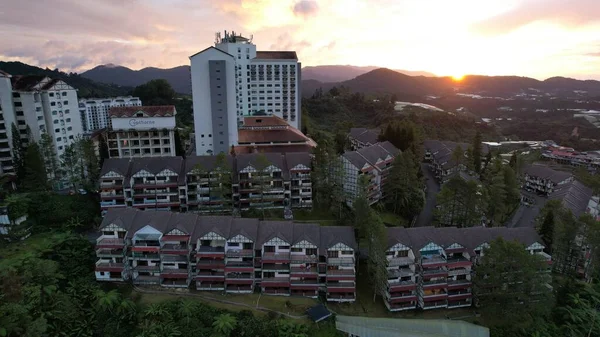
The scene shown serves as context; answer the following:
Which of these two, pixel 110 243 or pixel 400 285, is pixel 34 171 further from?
pixel 400 285

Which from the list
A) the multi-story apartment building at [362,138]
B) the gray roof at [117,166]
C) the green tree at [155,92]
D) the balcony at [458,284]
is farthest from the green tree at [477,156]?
the green tree at [155,92]

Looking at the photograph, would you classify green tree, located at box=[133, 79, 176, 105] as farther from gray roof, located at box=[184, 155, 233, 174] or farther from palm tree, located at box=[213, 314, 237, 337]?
palm tree, located at box=[213, 314, 237, 337]

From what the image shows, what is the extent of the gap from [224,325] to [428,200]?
116 feet

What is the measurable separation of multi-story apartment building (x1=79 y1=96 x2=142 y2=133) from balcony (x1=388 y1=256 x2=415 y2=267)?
8846cm

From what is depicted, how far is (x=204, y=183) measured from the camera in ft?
154

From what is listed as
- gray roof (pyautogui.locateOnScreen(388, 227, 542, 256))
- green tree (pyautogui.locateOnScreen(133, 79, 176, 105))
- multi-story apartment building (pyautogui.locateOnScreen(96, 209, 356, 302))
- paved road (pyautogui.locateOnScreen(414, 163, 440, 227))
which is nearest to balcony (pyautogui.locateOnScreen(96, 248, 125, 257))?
multi-story apartment building (pyautogui.locateOnScreen(96, 209, 356, 302))

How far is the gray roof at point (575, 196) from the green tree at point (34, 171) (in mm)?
64183

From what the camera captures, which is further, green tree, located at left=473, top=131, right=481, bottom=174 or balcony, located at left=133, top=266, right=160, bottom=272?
green tree, located at left=473, top=131, right=481, bottom=174

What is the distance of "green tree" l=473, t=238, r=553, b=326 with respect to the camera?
104 feet

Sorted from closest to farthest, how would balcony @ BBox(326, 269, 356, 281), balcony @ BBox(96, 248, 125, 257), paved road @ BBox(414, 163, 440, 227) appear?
1. balcony @ BBox(326, 269, 356, 281)
2. balcony @ BBox(96, 248, 125, 257)
3. paved road @ BBox(414, 163, 440, 227)

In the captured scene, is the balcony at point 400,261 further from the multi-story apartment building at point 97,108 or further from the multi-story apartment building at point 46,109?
the multi-story apartment building at point 97,108

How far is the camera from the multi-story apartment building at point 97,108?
102 metres

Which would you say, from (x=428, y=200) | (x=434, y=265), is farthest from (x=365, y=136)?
(x=434, y=265)

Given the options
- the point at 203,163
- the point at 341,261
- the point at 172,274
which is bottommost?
the point at 172,274
